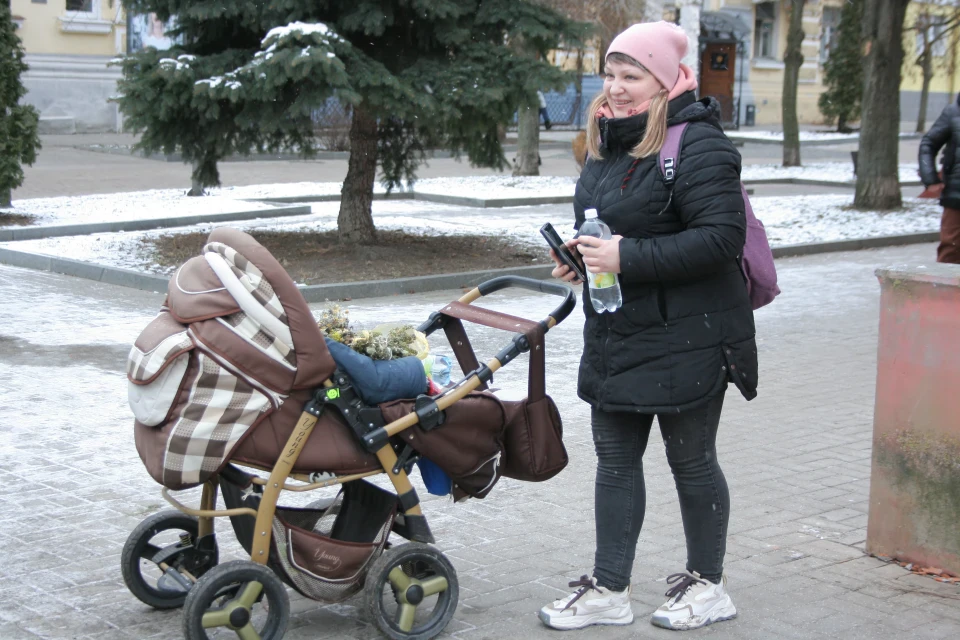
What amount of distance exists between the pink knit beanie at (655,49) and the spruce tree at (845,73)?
34.3m

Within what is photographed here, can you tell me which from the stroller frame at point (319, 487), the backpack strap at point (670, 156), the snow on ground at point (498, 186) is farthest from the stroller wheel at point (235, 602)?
the snow on ground at point (498, 186)

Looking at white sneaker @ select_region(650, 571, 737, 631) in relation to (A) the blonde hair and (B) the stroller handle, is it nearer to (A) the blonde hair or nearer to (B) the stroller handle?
(B) the stroller handle

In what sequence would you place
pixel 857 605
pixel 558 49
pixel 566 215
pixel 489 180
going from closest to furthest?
pixel 857 605, pixel 558 49, pixel 566 215, pixel 489 180

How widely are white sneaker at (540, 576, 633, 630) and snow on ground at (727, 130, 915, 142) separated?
104ft

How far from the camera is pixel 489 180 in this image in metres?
21.1

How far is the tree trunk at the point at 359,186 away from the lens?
12305mm

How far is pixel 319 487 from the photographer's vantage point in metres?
3.67

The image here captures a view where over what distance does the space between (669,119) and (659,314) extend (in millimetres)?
601

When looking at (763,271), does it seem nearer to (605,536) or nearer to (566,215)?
(605,536)

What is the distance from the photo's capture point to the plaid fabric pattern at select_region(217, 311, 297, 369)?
11.4 ft

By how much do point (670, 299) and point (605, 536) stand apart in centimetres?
83

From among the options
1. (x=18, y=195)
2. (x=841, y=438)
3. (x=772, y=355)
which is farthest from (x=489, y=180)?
(x=841, y=438)

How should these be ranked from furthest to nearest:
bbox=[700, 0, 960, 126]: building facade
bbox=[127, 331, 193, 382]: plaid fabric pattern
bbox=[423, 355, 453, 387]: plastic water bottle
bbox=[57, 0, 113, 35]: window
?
bbox=[700, 0, 960, 126]: building facade < bbox=[57, 0, 113, 35]: window < bbox=[423, 355, 453, 387]: plastic water bottle < bbox=[127, 331, 193, 382]: plaid fabric pattern

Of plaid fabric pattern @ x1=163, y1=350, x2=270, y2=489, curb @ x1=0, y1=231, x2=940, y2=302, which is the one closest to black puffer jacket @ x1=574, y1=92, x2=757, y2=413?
plaid fabric pattern @ x1=163, y1=350, x2=270, y2=489
